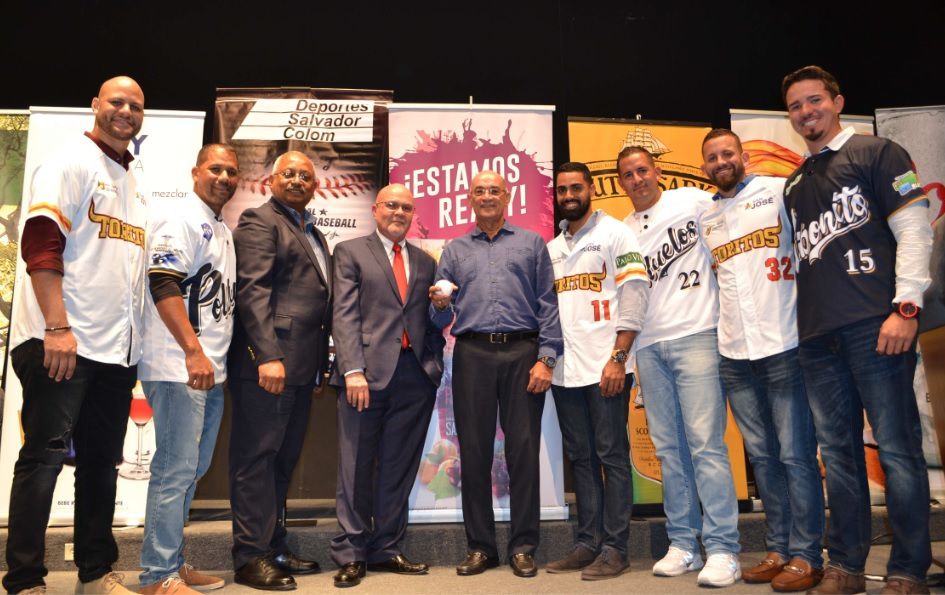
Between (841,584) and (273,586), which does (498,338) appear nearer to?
(273,586)

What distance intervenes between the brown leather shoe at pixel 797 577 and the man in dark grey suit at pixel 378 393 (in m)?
1.55

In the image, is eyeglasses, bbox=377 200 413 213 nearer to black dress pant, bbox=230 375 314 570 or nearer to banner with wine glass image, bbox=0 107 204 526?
black dress pant, bbox=230 375 314 570

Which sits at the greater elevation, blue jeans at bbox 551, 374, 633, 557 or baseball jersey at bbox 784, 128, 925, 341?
baseball jersey at bbox 784, 128, 925, 341

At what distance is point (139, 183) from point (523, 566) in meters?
3.10

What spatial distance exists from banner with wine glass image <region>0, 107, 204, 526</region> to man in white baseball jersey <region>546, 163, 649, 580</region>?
2.30 meters

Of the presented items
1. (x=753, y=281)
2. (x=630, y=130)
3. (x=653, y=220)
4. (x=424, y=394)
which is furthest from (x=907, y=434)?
(x=630, y=130)

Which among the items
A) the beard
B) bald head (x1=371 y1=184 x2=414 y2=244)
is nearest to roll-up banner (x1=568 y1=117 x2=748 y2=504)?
the beard

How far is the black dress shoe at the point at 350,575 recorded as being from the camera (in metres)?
2.97

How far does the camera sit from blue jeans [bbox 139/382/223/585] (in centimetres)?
268

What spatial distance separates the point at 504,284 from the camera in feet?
11.0

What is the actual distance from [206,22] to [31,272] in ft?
10.4

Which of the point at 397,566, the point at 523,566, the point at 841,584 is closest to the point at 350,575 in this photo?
the point at 397,566

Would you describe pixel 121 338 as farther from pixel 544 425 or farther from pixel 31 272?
pixel 544 425

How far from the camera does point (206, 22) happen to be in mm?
4941
